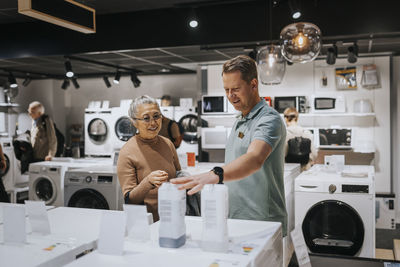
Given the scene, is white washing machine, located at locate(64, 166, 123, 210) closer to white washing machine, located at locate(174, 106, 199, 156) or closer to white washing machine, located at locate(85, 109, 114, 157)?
white washing machine, located at locate(174, 106, 199, 156)

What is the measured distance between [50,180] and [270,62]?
3.78m

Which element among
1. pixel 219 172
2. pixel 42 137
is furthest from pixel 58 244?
pixel 42 137

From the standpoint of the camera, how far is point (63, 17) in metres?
2.92

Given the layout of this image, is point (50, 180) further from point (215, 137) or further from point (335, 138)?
point (335, 138)

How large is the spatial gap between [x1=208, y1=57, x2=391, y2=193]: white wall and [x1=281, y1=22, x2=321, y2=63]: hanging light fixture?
4128 millimetres

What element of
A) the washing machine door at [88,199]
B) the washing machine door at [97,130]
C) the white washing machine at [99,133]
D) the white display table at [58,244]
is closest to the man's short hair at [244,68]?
the white display table at [58,244]

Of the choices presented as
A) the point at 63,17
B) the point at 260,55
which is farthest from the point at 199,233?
the point at 260,55

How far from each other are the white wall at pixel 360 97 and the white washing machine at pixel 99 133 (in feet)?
13.3

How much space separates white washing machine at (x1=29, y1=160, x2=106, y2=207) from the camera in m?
6.14

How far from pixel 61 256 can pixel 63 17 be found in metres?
1.94

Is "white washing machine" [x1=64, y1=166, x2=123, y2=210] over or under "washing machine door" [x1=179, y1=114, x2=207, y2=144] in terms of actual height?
under

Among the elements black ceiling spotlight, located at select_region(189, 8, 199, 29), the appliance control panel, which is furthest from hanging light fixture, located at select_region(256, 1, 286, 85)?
the appliance control panel

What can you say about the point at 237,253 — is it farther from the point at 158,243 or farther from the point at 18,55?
the point at 18,55

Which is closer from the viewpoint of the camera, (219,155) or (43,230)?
(43,230)
